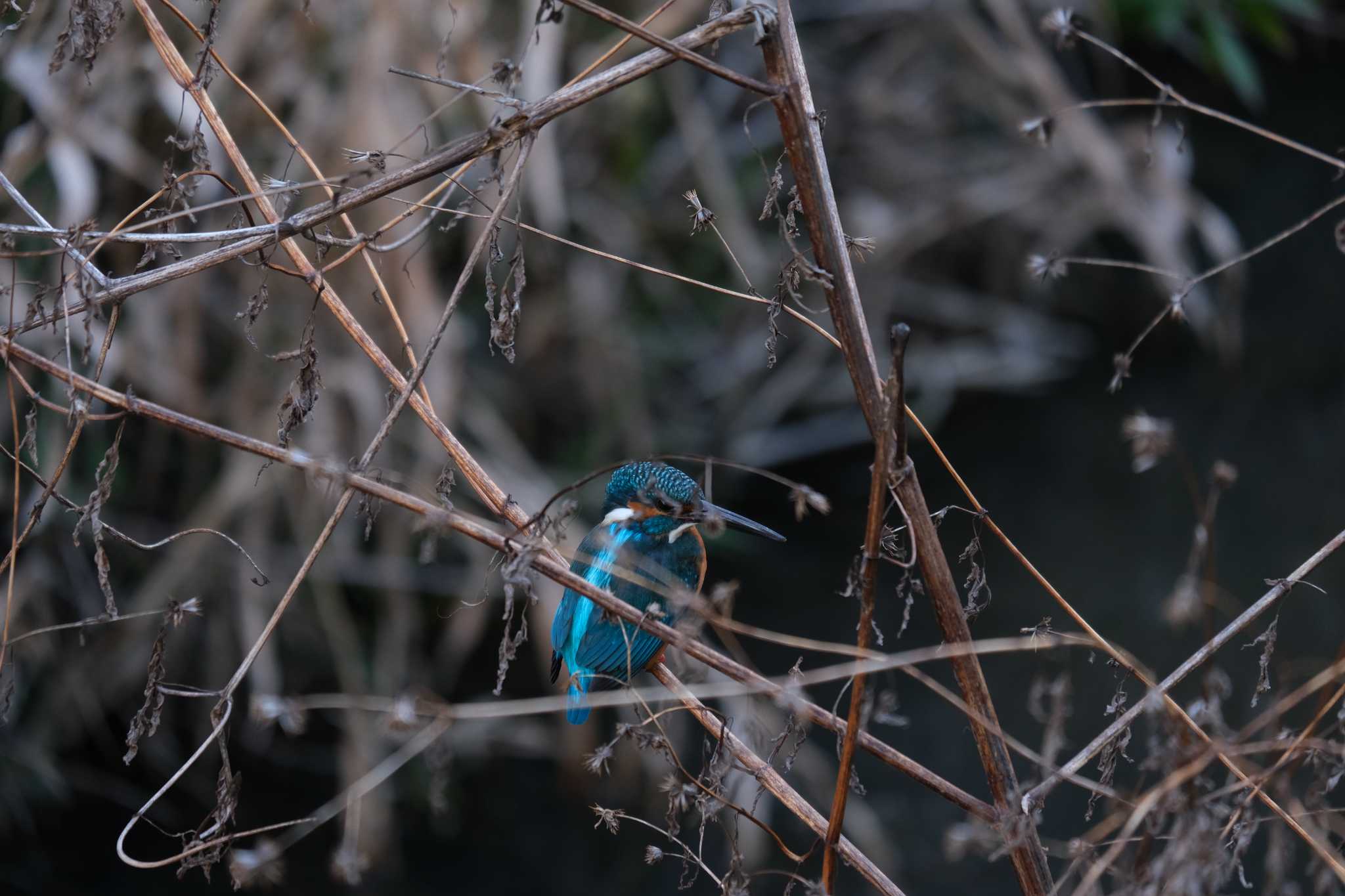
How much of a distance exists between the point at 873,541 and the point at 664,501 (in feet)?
2.40

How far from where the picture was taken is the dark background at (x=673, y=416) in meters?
3.42

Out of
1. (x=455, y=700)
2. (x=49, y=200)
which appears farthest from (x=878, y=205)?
(x=49, y=200)

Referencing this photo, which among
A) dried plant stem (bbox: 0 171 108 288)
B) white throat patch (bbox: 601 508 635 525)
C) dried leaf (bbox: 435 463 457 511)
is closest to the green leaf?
white throat patch (bbox: 601 508 635 525)

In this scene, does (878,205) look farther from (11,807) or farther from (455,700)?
(11,807)

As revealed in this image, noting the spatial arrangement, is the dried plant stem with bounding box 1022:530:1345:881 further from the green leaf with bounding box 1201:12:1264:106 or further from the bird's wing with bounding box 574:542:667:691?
the green leaf with bounding box 1201:12:1264:106

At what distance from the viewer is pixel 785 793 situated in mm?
1141

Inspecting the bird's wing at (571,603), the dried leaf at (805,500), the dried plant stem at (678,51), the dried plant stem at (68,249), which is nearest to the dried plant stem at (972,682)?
the dried leaf at (805,500)

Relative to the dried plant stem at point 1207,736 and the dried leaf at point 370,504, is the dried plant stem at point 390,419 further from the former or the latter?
the dried plant stem at point 1207,736

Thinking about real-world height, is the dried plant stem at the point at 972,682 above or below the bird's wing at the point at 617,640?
above

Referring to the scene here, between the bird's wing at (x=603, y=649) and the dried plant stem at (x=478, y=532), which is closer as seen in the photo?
the dried plant stem at (x=478, y=532)

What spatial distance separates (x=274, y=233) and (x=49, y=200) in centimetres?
256

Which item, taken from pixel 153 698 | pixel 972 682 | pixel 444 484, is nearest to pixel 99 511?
pixel 153 698

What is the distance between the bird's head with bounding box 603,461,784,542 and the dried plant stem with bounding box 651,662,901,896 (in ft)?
1.15

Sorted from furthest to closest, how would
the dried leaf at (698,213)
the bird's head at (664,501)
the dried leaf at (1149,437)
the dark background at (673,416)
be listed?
the dark background at (673,416) → the bird's head at (664,501) → the dried leaf at (698,213) → the dried leaf at (1149,437)
